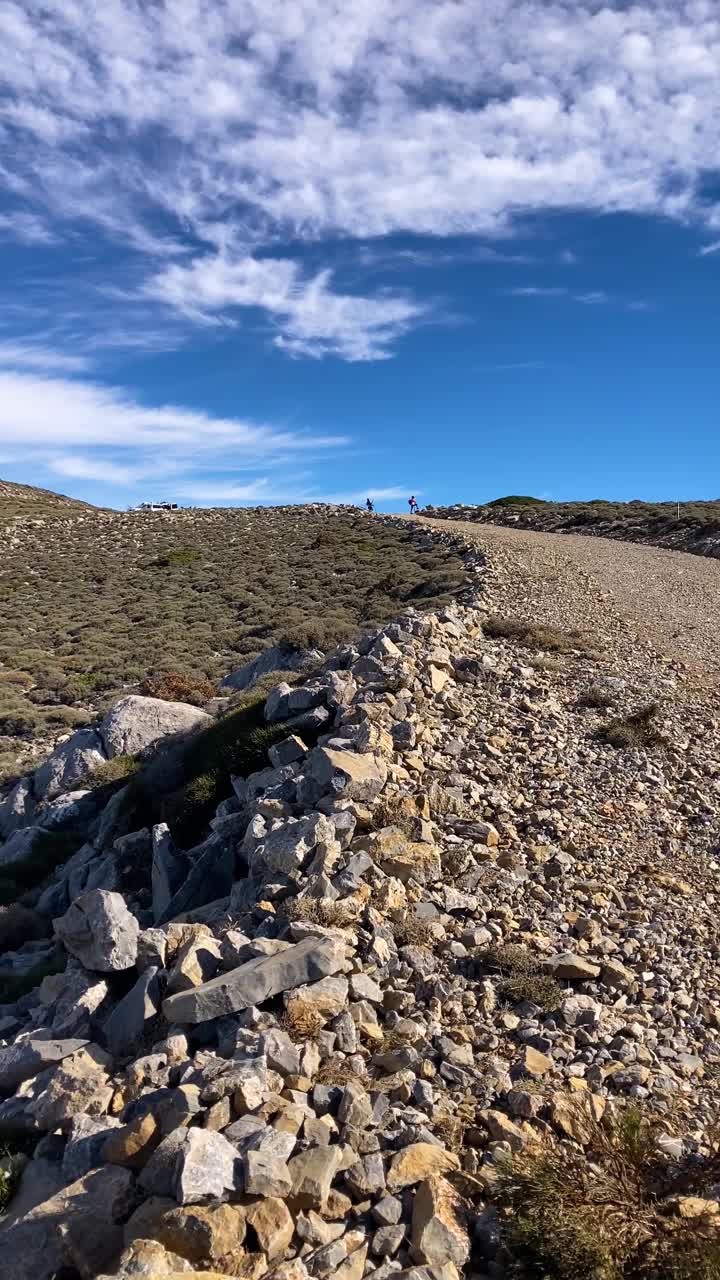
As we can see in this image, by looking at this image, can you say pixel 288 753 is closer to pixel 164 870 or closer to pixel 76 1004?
pixel 164 870

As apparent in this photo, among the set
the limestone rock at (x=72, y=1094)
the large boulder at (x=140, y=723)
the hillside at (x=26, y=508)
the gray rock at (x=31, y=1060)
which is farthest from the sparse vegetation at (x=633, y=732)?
the hillside at (x=26, y=508)

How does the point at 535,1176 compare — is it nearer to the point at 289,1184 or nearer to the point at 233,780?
the point at 289,1184

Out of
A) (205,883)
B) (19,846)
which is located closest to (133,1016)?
(205,883)

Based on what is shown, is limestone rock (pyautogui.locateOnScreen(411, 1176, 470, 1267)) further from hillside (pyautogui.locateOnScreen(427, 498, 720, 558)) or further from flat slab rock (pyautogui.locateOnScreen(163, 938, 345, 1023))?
hillside (pyautogui.locateOnScreen(427, 498, 720, 558))

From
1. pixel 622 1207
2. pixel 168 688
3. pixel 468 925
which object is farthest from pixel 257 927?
pixel 168 688

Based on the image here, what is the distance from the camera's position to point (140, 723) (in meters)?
16.2

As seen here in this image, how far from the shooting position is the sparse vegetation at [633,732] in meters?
11.5

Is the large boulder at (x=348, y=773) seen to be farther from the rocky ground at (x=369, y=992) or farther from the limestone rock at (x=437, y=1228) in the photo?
the limestone rock at (x=437, y=1228)

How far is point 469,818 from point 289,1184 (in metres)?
5.02

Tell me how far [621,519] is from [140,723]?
143ft

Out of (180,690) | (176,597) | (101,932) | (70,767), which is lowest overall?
(70,767)

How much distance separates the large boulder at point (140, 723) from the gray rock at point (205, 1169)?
437 inches

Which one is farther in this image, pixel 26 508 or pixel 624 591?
pixel 26 508

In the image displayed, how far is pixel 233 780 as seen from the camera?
10688mm
